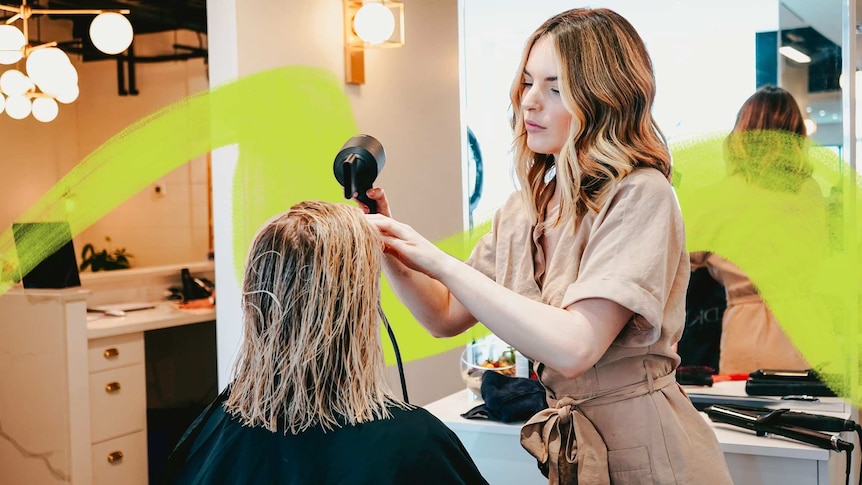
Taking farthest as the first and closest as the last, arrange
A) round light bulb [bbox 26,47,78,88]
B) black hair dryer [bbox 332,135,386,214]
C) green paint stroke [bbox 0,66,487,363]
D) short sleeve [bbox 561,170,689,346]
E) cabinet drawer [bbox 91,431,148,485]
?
1. cabinet drawer [bbox 91,431,148,485]
2. green paint stroke [bbox 0,66,487,363]
3. round light bulb [bbox 26,47,78,88]
4. black hair dryer [bbox 332,135,386,214]
5. short sleeve [bbox 561,170,689,346]

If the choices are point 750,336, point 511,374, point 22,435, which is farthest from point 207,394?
point 750,336

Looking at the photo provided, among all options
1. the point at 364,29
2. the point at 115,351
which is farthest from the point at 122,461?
the point at 364,29

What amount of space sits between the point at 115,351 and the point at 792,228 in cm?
271

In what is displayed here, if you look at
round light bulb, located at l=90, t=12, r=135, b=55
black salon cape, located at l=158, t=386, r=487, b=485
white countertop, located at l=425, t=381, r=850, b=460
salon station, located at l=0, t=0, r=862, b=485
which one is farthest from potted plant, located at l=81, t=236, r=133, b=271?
black salon cape, located at l=158, t=386, r=487, b=485

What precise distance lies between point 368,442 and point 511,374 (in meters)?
1.01

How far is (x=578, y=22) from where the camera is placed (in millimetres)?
1312

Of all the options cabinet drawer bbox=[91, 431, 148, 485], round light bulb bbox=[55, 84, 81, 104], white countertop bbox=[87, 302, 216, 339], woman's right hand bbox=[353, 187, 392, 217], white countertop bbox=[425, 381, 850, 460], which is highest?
round light bulb bbox=[55, 84, 81, 104]

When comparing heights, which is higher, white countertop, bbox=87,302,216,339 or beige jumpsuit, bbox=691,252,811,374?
beige jumpsuit, bbox=691,252,811,374

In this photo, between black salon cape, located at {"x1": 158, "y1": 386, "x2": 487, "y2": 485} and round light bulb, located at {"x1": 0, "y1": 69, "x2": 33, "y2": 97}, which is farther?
round light bulb, located at {"x1": 0, "y1": 69, "x2": 33, "y2": 97}

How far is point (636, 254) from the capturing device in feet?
4.02

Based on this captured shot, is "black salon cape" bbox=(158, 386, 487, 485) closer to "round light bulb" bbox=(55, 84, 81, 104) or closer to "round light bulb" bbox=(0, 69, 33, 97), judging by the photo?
"round light bulb" bbox=(0, 69, 33, 97)

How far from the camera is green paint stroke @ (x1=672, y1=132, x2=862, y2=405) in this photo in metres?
2.08

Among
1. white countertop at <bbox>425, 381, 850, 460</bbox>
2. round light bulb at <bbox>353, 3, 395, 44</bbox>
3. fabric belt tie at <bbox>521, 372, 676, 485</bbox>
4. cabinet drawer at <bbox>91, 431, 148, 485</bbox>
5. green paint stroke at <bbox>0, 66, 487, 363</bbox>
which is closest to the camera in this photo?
fabric belt tie at <bbox>521, 372, 676, 485</bbox>

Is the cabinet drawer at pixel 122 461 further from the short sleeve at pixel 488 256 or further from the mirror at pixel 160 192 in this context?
the short sleeve at pixel 488 256
